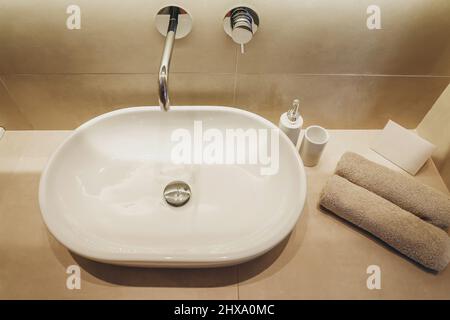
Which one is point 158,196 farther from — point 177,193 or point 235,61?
point 235,61

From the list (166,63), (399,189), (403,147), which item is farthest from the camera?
(403,147)

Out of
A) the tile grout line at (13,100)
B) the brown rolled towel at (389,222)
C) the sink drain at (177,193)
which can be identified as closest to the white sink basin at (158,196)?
the sink drain at (177,193)

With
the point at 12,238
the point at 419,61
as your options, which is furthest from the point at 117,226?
the point at 419,61

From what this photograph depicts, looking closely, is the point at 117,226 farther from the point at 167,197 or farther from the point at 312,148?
the point at 312,148

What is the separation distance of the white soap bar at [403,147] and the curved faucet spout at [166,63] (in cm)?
57

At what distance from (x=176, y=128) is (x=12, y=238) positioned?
1.43 feet

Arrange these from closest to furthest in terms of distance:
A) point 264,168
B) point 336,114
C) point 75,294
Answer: point 75,294, point 264,168, point 336,114

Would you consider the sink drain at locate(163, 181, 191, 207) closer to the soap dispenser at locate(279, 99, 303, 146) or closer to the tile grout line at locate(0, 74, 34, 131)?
the soap dispenser at locate(279, 99, 303, 146)

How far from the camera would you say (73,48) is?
0.68m

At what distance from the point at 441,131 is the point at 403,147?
11cm

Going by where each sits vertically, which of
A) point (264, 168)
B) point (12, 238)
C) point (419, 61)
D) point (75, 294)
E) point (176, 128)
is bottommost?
point (75, 294)

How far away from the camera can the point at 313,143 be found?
71 centimetres

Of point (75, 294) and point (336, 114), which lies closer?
point (75, 294)

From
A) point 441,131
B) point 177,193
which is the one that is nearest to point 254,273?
point 177,193
